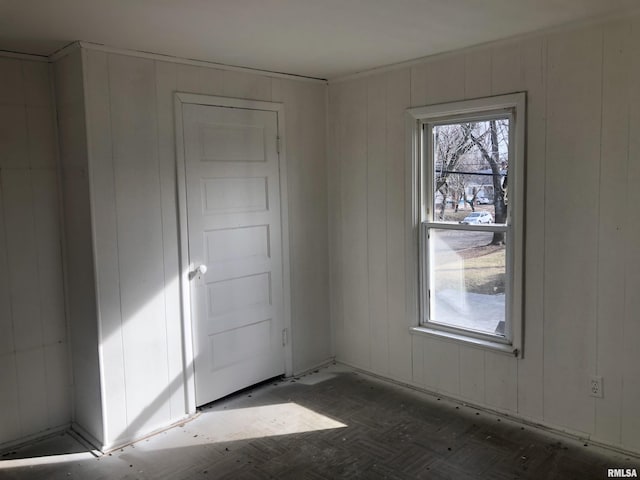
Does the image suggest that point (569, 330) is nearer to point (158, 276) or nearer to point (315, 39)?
point (315, 39)

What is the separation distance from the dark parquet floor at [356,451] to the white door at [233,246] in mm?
364

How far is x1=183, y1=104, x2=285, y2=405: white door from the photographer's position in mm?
3613

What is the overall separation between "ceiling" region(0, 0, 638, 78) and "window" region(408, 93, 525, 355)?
19.5 inches

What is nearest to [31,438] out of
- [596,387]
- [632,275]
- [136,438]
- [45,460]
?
[45,460]

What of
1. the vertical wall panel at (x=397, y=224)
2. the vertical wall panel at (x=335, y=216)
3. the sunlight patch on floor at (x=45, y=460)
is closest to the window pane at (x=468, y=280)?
the vertical wall panel at (x=397, y=224)

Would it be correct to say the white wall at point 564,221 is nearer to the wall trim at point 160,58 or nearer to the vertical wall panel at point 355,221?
the vertical wall panel at point 355,221

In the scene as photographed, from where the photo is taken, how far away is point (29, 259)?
11.0 feet

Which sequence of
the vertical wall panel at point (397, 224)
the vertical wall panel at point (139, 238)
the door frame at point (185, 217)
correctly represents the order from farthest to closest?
the vertical wall panel at point (397, 224)
the door frame at point (185, 217)
the vertical wall panel at point (139, 238)

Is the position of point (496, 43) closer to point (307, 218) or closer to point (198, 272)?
point (307, 218)

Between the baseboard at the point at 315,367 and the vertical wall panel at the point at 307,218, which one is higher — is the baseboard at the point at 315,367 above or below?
below

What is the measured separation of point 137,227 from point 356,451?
6.13 ft

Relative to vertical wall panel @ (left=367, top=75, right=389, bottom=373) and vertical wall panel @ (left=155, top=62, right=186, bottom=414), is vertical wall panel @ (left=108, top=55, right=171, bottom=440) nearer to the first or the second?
vertical wall panel @ (left=155, top=62, right=186, bottom=414)

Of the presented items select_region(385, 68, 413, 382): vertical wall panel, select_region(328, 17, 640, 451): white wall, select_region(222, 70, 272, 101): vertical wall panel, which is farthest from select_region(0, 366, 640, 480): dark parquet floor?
select_region(222, 70, 272, 101): vertical wall panel

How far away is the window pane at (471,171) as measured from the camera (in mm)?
3416
